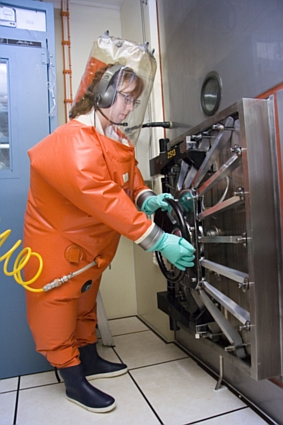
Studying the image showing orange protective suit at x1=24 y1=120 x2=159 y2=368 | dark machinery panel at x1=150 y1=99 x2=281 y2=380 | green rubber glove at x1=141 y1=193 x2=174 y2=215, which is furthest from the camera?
green rubber glove at x1=141 y1=193 x2=174 y2=215

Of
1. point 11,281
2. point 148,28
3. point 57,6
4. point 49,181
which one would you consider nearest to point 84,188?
point 49,181

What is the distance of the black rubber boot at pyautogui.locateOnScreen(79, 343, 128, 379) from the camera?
1.68 meters

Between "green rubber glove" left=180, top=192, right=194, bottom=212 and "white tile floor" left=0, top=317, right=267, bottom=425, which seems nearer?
"white tile floor" left=0, top=317, right=267, bottom=425

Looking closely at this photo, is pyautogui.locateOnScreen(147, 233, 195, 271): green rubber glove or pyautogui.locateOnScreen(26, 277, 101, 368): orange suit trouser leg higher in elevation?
pyautogui.locateOnScreen(147, 233, 195, 271): green rubber glove

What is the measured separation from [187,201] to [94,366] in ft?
3.37

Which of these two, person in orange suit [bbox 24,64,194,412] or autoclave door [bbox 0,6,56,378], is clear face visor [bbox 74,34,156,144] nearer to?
person in orange suit [bbox 24,64,194,412]

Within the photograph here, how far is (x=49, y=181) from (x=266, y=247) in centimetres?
90

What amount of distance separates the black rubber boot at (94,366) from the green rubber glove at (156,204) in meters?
0.82

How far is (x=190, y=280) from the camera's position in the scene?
1.47 m

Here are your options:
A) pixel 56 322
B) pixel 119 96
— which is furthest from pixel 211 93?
pixel 56 322

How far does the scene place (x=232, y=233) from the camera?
4.56ft

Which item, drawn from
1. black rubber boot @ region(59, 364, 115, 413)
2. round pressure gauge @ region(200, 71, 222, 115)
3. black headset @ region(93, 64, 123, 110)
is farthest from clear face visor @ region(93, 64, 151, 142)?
black rubber boot @ region(59, 364, 115, 413)

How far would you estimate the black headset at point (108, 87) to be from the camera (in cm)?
138

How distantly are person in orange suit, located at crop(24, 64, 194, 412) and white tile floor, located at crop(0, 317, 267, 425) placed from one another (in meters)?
0.09
